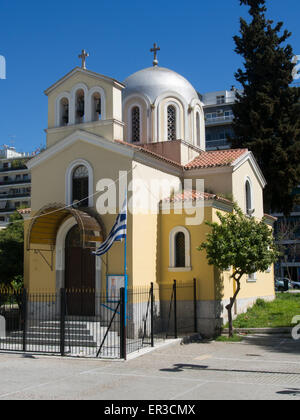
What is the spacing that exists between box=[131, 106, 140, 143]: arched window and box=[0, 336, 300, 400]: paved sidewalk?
1082 cm

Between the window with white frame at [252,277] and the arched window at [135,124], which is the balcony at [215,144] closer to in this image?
the arched window at [135,124]

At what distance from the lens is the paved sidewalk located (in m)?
9.35

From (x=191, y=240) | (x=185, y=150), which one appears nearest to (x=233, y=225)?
(x=191, y=240)

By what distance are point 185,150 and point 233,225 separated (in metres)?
6.03

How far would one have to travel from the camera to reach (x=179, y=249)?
18797 millimetres

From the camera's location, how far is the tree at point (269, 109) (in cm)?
2836

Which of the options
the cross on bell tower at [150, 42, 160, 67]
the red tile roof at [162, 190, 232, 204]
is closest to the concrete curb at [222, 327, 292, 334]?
the red tile roof at [162, 190, 232, 204]

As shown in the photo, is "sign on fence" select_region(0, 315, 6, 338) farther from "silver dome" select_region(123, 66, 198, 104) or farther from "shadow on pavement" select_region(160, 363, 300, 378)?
"silver dome" select_region(123, 66, 198, 104)

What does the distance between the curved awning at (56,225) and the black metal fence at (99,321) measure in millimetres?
1977

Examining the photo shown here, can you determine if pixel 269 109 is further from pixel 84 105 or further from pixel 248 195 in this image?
pixel 84 105

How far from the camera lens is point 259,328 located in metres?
18.0

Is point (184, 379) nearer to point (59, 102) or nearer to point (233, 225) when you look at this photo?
point (233, 225)

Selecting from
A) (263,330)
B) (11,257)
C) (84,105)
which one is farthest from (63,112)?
(263,330)

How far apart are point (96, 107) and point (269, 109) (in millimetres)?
13042
